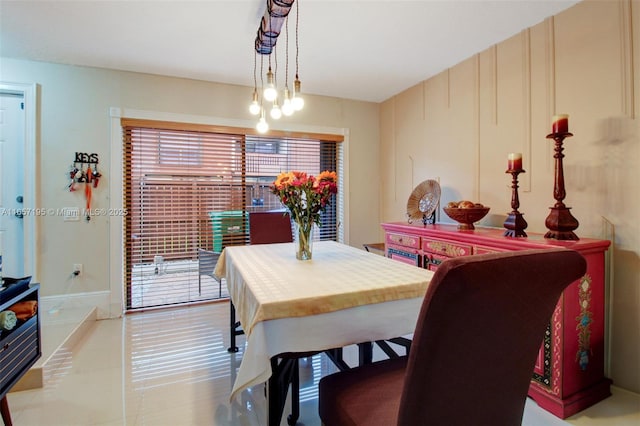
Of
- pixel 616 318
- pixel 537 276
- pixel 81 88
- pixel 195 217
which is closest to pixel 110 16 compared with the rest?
pixel 81 88

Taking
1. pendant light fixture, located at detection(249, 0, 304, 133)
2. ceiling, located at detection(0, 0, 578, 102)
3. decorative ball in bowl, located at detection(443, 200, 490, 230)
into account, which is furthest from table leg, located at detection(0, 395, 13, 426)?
decorative ball in bowl, located at detection(443, 200, 490, 230)

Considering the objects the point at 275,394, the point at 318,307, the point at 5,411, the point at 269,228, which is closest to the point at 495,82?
the point at 269,228

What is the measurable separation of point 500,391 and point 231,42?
2.86 meters

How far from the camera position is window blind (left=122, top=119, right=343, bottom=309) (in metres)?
3.26

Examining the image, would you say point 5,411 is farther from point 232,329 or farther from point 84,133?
point 84,133

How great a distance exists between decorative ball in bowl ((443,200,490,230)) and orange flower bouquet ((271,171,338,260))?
120 cm

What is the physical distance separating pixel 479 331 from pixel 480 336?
18mm

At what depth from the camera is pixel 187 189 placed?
3.42 meters

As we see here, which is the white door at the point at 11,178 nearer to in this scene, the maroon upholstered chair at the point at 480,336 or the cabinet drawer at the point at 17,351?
the cabinet drawer at the point at 17,351

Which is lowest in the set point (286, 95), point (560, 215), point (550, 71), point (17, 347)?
point (17, 347)

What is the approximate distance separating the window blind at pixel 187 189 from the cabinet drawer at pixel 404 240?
153cm

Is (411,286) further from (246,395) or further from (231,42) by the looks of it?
(231,42)

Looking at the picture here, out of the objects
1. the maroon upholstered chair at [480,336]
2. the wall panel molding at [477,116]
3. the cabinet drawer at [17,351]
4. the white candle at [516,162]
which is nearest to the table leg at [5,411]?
the cabinet drawer at [17,351]

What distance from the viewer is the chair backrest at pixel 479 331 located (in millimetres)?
675
